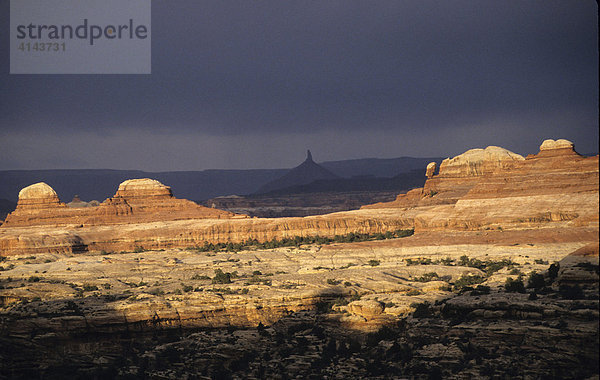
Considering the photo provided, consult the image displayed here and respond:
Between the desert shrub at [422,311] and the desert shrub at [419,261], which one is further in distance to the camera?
the desert shrub at [419,261]

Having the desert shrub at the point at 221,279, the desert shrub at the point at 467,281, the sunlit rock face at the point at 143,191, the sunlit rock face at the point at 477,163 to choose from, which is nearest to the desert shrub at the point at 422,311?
the desert shrub at the point at 467,281

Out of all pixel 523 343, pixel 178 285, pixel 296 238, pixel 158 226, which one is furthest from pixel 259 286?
pixel 158 226

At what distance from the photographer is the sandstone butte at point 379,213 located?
76.9 meters

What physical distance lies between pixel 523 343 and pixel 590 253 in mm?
4727

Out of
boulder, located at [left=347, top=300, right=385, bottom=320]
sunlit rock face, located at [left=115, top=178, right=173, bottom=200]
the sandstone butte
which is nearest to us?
boulder, located at [left=347, top=300, right=385, bottom=320]

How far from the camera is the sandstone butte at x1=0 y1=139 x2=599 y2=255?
76938mm

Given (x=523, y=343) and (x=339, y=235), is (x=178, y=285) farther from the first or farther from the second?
(x=339, y=235)

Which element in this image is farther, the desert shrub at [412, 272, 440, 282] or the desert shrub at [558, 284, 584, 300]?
the desert shrub at [412, 272, 440, 282]

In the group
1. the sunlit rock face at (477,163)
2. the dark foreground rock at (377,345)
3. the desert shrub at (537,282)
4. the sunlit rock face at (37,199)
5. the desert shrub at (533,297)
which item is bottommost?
the dark foreground rock at (377,345)

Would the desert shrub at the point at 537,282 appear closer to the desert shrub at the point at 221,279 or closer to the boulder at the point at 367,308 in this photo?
the boulder at the point at 367,308

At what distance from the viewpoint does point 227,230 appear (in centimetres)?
10300

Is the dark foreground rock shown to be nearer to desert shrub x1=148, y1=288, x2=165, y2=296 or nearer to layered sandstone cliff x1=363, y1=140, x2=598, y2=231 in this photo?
desert shrub x1=148, y1=288, x2=165, y2=296

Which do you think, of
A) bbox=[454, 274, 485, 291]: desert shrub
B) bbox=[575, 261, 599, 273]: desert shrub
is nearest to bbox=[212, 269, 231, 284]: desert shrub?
bbox=[454, 274, 485, 291]: desert shrub

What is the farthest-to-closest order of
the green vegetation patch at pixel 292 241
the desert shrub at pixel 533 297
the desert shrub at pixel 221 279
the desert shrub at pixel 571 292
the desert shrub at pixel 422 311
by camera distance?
the green vegetation patch at pixel 292 241
the desert shrub at pixel 221 279
the desert shrub at pixel 422 311
the desert shrub at pixel 533 297
the desert shrub at pixel 571 292
